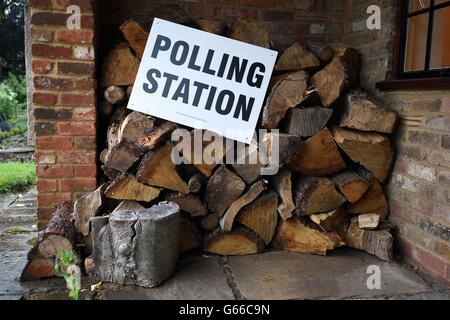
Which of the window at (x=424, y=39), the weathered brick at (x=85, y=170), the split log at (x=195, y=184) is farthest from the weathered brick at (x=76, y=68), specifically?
the window at (x=424, y=39)

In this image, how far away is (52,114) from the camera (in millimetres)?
2438

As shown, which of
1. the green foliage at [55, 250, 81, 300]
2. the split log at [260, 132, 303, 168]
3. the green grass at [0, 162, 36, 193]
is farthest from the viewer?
the green grass at [0, 162, 36, 193]

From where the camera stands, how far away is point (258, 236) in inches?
96.3

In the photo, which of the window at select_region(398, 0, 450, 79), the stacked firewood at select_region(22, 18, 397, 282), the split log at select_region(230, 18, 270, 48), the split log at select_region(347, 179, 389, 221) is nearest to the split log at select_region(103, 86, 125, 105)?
the stacked firewood at select_region(22, 18, 397, 282)

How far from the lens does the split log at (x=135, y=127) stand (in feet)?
7.52

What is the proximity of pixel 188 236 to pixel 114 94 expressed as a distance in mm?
1009

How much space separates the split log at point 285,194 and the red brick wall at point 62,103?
116cm

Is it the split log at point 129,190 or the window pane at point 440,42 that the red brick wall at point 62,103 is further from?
the window pane at point 440,42

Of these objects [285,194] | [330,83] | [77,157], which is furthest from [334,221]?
[77,157]

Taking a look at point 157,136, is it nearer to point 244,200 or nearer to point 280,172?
point 244,200

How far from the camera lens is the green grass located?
4.01m

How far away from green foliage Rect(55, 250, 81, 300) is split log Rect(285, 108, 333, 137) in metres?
1.39

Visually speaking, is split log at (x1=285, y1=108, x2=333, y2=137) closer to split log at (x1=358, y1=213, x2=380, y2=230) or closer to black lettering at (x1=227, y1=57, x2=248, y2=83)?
black lettering at (x1=227, y1=57, x2=248, y2=83)

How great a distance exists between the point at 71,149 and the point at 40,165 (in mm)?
213
